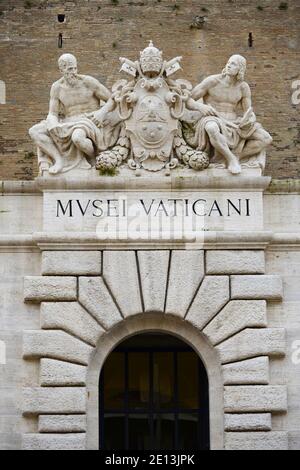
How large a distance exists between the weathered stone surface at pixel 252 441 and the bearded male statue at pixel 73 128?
12.0 feet

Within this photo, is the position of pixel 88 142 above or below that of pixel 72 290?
above

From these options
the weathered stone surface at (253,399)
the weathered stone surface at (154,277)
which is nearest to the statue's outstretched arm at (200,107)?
the weathered stone surface at (154,277)

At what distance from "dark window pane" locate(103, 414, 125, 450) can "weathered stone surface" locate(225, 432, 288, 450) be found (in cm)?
239

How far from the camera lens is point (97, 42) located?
19.5m

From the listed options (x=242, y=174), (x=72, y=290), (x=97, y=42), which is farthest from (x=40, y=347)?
(x=97, y=42)

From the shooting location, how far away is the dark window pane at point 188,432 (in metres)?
17.1

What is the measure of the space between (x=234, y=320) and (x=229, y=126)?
2.39m

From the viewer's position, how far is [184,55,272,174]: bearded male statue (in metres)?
15.6

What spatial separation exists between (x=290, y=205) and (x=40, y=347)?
3435mm

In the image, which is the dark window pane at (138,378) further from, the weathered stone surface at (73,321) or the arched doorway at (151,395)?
the weathered stone surface at (73,321)

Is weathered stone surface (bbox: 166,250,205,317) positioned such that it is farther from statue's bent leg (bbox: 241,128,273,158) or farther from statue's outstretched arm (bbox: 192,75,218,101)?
statue's outstretched arm (bbox: 192,75,218,101)

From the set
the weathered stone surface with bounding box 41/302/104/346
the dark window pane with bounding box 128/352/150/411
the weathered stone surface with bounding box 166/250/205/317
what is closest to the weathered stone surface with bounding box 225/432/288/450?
the weathered stone surface with bounding box 166/250/205/317

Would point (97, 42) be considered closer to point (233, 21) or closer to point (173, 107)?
point (233, 21)
